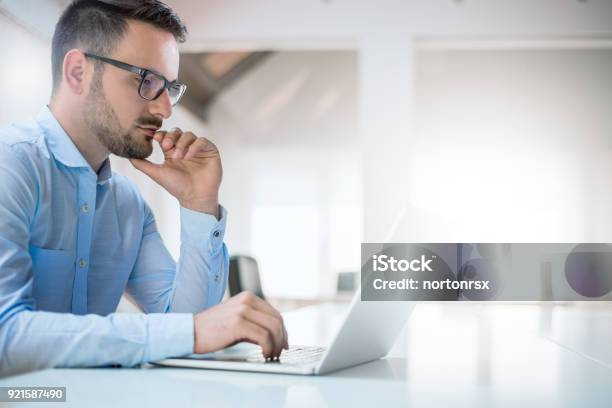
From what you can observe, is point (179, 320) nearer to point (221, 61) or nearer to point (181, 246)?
point (181, 246)

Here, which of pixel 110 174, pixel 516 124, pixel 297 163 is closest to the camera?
pixel 110 174

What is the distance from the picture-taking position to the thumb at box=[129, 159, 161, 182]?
901 mm

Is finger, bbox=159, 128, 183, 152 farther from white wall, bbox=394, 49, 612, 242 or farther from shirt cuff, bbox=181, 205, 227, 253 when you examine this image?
white wall, bbox=394, 49, 612, 242

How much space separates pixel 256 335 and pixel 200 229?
1.15 ft

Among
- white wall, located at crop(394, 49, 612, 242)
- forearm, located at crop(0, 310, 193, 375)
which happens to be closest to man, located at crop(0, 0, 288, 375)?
forearm, located at crop(0, 310, 193, 375)

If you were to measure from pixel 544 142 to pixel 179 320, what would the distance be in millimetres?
4728

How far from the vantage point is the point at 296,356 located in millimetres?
624

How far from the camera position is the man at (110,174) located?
0.82 m

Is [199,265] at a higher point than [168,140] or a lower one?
lower

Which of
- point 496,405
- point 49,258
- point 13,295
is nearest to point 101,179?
point 49,258

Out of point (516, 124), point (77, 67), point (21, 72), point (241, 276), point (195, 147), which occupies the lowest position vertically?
point (241, 276)

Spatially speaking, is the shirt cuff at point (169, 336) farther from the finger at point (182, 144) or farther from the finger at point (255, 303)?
the finger at point (182, 144)

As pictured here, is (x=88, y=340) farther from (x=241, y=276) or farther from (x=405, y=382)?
(x=241, y=276)

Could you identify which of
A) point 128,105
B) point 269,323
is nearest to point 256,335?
point 269,323
